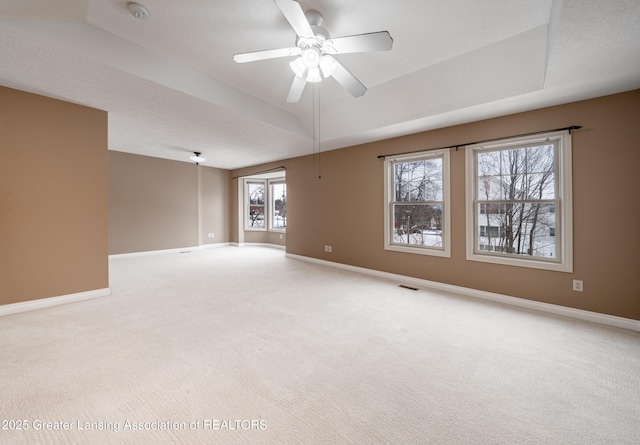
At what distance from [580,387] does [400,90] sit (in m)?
3.28

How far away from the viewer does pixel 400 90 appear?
325 cm

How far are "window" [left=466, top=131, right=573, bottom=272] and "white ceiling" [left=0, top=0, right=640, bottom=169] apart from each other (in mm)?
525

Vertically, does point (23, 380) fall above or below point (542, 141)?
below

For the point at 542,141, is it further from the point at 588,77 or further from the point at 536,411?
the point at 536,411

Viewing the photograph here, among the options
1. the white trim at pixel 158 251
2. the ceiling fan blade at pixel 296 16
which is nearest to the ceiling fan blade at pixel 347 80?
the ceiling fan blade at pixel 296 16

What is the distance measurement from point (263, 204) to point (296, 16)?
22.6 ft

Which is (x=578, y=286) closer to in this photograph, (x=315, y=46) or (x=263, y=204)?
(x=315, y=46)

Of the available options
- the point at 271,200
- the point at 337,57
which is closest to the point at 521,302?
the point at 337,57

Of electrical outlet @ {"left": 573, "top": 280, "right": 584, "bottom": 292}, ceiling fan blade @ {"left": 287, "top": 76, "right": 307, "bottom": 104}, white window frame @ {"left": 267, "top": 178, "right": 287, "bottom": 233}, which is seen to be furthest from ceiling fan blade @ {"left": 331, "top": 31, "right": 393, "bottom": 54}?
white window frame @ {"left": 267, "top": 178, "right": 287, "bottom": 233}

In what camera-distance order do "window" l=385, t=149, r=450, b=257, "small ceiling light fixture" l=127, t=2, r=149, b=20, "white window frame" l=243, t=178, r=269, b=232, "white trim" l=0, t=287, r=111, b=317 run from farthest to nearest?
1. "white window frame" l=243, t=178, r=269, b=232
2. "window" l=385, t=149, r=450, b=257
3. "white trim" l=0, t=287, r=111, b=317
4. "small ceiling light fixture" l=127, t=2, r=149, b=20

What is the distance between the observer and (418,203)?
4176mm

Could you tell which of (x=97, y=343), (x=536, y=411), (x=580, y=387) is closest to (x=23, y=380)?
(x=97, y=343)

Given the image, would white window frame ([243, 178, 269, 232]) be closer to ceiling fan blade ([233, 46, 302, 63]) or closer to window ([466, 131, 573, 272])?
window ([466, 131, 573, 272])

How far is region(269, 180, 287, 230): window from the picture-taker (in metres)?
8.14
